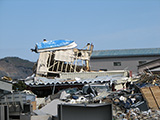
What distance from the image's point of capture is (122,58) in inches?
1880

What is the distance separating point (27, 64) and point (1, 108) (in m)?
70.0

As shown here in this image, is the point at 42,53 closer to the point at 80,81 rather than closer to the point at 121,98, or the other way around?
the point at 80,81

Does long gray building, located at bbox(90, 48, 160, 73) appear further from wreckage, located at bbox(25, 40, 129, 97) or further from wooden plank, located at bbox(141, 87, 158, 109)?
wooden plank, located at bbox(141, 87, 158, 109)

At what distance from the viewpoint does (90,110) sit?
11.9 meters

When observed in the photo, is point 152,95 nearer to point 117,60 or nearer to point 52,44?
point 52,44

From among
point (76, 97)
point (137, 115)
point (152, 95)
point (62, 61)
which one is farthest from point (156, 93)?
point (62, 61)

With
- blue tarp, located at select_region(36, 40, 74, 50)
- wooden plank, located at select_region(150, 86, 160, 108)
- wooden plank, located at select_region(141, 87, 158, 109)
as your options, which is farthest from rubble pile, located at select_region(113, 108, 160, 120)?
blue tarp, located at select_region(36, 40, 74, 50)

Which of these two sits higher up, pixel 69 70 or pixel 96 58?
pixel 96 58

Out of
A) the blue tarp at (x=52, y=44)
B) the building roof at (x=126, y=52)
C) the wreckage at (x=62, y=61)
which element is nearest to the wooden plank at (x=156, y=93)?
the wreckage at (x=62, y=61)

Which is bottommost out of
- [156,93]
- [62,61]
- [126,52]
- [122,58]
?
[156,93]

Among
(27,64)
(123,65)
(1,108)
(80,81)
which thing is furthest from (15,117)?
(27,64)

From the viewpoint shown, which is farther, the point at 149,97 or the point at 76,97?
the point at 76,97

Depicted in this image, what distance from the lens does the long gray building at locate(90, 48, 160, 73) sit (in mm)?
46781

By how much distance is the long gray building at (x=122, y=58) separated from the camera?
46781 mm
